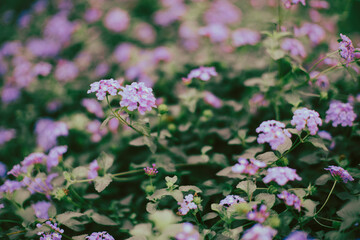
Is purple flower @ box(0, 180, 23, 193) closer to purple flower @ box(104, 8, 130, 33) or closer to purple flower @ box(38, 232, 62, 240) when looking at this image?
purple flower @ box(38, 232, 62, 240)

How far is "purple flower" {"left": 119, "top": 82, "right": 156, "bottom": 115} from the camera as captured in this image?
5.09 ft

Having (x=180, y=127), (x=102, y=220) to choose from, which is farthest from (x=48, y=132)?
(x=180, y=127)

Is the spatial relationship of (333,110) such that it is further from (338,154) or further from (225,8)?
(225,8)

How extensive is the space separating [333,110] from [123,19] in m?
2.72

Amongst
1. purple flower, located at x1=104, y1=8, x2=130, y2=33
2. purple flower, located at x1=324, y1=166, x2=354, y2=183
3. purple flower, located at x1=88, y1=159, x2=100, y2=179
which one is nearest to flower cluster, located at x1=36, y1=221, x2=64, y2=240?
purple flower, located at x1=88, y1=159, x2=100, y2=179

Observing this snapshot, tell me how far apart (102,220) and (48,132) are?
3.33 ft

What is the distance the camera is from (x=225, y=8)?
142 inches

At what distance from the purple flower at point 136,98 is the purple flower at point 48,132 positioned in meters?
0.89

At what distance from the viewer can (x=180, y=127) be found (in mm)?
2170

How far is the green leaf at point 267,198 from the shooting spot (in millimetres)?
1437

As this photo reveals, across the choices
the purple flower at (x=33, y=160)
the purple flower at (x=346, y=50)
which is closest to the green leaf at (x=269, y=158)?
the purple flower at (x=346, y=50)

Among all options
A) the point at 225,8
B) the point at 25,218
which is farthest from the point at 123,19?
the point at 25,218

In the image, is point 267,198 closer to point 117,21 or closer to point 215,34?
point 215,34

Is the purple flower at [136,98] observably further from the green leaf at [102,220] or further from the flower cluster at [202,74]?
the green leaf at [102,220]
